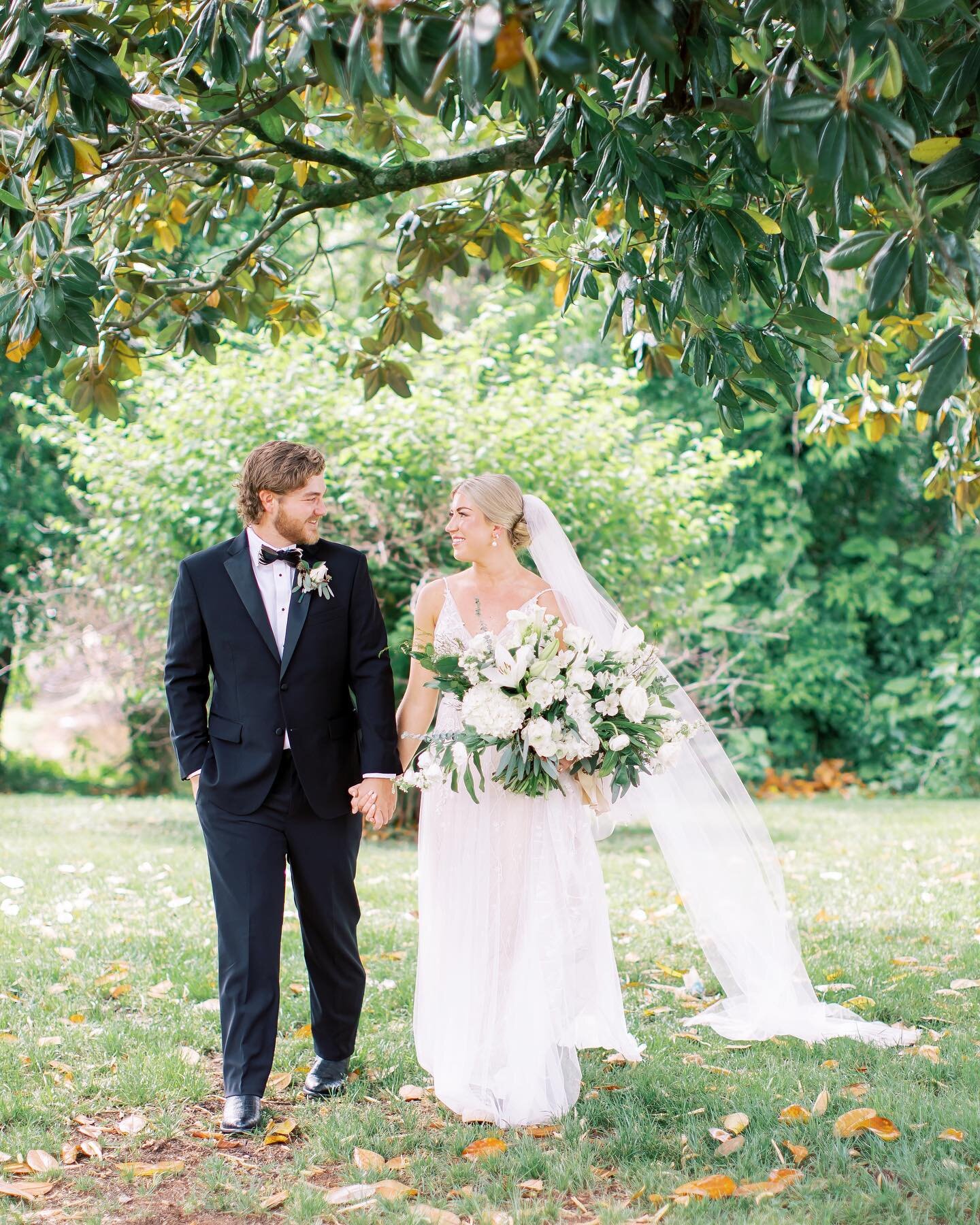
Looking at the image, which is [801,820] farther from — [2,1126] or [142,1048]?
[2,1126]

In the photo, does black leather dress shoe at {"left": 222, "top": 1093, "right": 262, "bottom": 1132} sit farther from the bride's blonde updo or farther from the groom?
the bride's blonde updo

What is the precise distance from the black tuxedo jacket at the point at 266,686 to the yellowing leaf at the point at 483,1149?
3.68 feet

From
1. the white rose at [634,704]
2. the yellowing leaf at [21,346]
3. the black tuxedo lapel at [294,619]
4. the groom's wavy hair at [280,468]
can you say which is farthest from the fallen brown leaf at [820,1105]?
the yellowing leaf at [21,346]

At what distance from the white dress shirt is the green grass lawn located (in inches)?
47.6

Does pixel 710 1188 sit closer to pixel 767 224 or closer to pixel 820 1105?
pixel 820 1105

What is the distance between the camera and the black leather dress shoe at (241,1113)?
3.71 meters

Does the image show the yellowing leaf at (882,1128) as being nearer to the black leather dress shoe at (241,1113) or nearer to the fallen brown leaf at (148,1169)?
the black leather dress shoe at (241,1113)

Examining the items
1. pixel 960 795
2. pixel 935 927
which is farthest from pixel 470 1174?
pixel 960 795

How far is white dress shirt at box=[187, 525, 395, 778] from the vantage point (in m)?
4.06

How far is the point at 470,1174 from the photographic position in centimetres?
333

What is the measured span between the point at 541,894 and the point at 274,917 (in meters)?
0.87

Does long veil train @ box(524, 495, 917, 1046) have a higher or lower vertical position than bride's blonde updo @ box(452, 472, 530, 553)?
lower

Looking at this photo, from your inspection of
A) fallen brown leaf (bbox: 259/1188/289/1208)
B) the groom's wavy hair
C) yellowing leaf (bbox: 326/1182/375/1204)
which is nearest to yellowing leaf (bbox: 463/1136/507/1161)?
yellowing leaf (bbox: 326/1182/375/1204)

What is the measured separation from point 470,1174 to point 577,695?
140 centimetres
